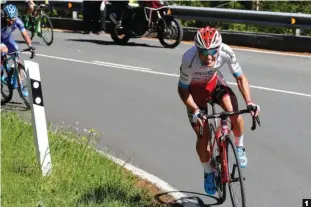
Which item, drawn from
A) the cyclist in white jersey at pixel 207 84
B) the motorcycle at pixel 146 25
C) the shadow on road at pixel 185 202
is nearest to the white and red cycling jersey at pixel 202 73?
the cyclist in white jersey at pixel 207 84

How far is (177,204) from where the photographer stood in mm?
6582

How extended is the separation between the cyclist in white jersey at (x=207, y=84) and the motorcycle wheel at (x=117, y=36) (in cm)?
1242

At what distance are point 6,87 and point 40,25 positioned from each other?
25.7 feet

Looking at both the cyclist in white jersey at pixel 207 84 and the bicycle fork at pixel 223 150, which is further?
the bicycle fork at pixel 223 150

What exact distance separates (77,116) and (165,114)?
1.47 metres

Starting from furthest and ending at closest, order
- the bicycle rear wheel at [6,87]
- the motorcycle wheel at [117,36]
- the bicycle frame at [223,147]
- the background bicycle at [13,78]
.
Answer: the motorcycle wheel at [117,36]
the bicycle rear wheel at [6,87]
the background bicycle at [13,78]
the bicycle frame at [223,147]

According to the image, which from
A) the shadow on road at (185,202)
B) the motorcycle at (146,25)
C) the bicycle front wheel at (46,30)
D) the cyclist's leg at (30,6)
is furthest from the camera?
the cyclist's leg at (30,6)

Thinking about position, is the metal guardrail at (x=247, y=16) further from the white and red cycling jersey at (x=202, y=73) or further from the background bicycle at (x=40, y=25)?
the white and red cycling jersey at (x=202, y=73)

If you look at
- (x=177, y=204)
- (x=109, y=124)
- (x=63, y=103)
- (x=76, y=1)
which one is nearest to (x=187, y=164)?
(x=177, y=204)

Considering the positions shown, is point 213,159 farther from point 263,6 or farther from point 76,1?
point 263,6

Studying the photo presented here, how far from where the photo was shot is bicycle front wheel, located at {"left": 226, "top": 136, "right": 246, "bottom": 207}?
19.2ft

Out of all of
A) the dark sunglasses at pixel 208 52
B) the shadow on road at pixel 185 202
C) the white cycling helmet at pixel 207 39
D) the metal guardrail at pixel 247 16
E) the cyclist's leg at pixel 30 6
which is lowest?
the shadow on road at pixel 185 202

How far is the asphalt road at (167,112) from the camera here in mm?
7605

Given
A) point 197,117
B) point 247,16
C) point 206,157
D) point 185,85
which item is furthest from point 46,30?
point 197,117
